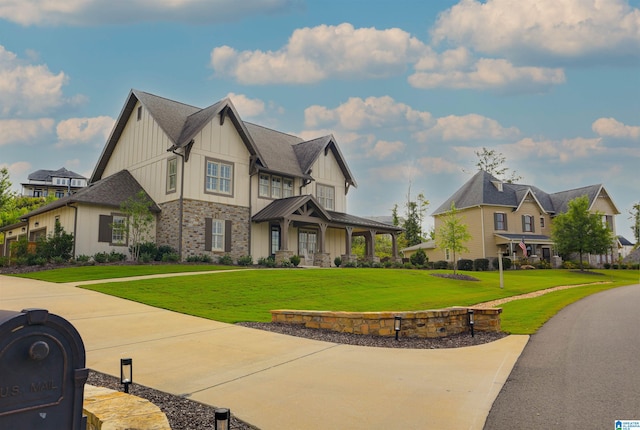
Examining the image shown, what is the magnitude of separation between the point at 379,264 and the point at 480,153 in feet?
124

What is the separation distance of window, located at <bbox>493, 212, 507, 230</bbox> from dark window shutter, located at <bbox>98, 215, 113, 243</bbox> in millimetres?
32839

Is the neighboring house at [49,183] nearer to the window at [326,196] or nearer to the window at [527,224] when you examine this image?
the window at [326,196]

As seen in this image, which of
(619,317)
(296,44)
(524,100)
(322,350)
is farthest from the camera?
(524,100)

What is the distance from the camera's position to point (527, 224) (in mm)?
45000

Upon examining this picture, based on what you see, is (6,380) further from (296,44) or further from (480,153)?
(480,153)

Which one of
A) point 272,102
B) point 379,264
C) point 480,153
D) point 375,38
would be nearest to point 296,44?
point 375,38

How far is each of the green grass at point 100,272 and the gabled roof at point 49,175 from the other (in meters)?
85.0

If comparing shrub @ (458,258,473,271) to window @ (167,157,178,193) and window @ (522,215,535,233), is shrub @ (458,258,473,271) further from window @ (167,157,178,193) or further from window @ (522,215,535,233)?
window @ (167,157,178,193)

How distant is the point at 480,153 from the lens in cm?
6328

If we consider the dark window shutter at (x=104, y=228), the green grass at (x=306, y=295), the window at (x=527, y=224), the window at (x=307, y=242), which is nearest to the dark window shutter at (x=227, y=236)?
the window at (x=307, y=242)

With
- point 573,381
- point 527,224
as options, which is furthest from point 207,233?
point 527,224

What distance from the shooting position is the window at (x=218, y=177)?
2683 cm

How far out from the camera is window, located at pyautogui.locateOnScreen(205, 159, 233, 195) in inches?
1056

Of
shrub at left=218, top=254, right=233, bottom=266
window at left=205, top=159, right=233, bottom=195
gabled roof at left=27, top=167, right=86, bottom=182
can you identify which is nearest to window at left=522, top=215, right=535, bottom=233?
window at left=205, top=159, right=233, bottom=195
